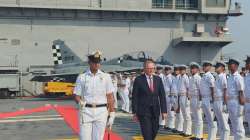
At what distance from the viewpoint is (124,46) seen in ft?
141

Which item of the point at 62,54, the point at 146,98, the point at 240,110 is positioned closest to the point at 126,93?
the point at 240,110

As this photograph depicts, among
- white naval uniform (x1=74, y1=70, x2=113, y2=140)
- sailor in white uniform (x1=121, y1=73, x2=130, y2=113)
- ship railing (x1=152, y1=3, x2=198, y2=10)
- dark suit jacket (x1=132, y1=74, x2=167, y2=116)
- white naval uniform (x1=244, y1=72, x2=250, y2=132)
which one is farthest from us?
ship railing (x1=152, y1=3, x2=198, y2=10)

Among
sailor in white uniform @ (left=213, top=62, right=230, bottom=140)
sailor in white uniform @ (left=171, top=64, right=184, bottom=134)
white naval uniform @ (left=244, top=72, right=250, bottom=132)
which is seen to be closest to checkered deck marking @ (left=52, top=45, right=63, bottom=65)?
sailor in white uniform @ (left=171, top=64, right=184, bottom=134)

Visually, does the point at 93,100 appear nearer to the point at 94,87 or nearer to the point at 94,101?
the point at 94,101

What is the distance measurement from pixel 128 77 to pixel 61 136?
1053 cm

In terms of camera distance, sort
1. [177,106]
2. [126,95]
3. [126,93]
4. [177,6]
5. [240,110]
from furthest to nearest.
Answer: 1. [177,6]
2. [126,93]
3. [126,95]
4. [177,106]
5. [240,110]

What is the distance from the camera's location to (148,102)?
27.6 feet

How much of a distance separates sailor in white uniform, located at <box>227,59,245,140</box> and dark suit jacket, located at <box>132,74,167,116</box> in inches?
70.8

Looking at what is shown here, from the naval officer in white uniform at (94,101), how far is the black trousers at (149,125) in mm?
1005

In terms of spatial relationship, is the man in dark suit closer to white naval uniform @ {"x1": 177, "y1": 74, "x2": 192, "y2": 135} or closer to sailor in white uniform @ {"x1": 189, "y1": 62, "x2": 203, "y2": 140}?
sailor in white uniform @ {"x1": 189, "y1": 62, "x2": 203, "y2": 140}

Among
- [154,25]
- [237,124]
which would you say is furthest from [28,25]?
[237,124]

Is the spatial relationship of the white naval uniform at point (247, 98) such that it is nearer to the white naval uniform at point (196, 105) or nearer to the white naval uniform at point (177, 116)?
the white naval uniform at point (196, 105)

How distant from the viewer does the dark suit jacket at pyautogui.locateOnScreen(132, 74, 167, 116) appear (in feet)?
27.6

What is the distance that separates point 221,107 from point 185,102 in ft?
7.75
